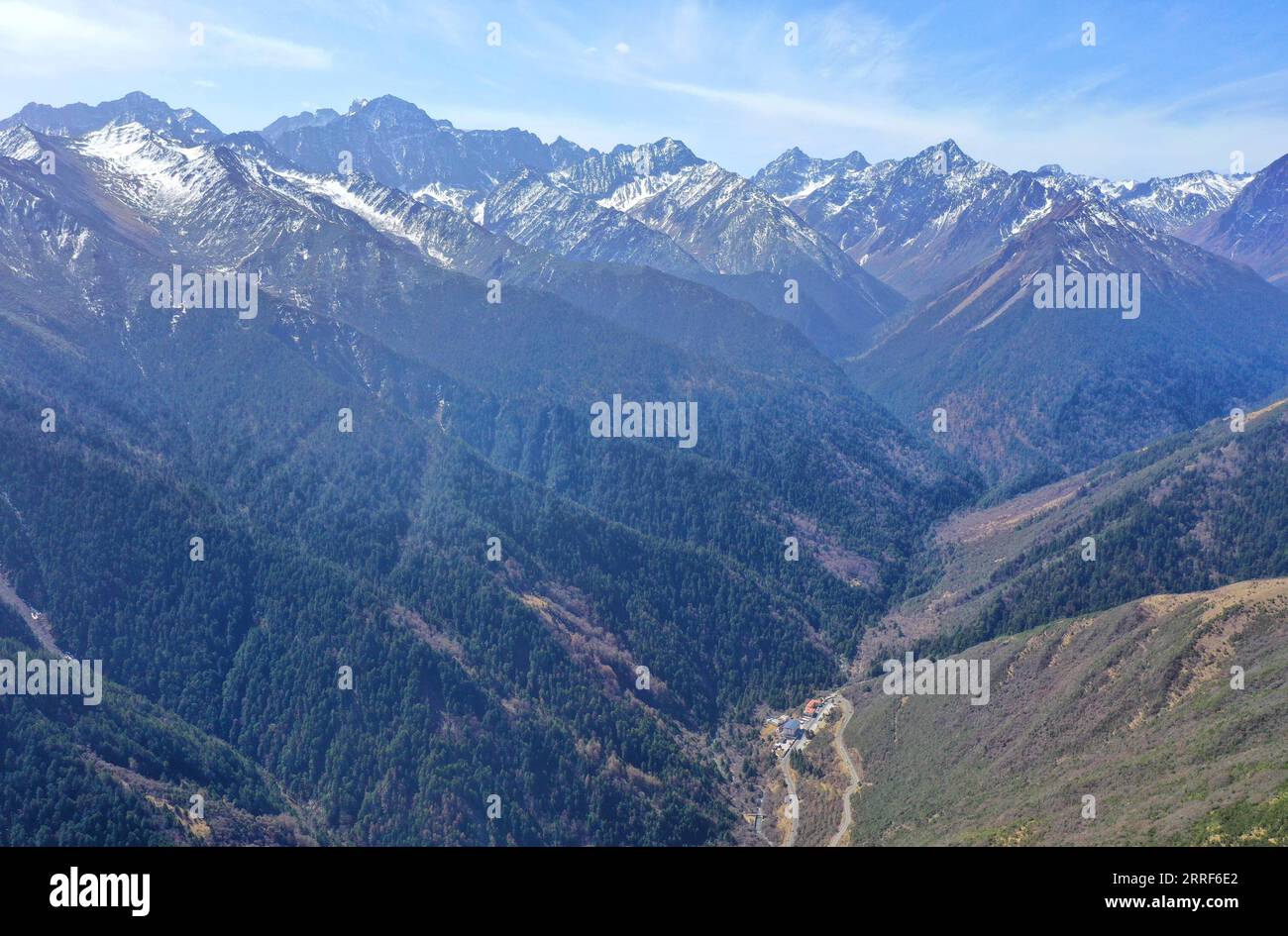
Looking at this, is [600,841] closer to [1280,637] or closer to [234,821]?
[234,821]

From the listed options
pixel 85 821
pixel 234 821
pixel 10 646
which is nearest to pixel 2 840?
pixel 85 821

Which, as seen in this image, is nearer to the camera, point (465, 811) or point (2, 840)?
point (2, 840)

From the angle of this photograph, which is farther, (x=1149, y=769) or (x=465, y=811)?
(x=465, y=811)

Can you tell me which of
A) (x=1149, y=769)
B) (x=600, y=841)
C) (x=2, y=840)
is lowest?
(x=600, y=841)

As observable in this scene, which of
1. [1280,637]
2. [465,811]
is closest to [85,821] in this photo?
[465,811]
